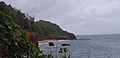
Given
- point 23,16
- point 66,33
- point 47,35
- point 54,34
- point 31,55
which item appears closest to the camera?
point 31,55

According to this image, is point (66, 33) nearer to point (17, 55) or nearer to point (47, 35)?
point (47, 35)

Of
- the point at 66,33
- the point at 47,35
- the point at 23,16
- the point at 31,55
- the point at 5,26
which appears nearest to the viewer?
the point at 5,26

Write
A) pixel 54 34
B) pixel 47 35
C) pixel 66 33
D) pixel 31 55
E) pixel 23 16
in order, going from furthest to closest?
1. pixel 66 33
2. pixel 54 34
3. pixel 47 35
4. pixel 23 16
5. pixel 31 55

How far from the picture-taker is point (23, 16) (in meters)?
Answer: 91.6

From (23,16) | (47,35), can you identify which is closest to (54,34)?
(47,35)

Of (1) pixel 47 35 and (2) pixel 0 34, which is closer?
(2) pixel 0 34

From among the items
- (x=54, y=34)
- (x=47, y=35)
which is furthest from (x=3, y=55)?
(x=54, y=34)

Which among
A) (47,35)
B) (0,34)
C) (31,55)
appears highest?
(47,35)

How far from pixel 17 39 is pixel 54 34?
469 ft

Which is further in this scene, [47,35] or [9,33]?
[47,35]

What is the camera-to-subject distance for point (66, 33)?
6668 inches

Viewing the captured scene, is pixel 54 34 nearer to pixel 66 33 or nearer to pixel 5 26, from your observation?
pixel 66 33

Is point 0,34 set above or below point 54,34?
below

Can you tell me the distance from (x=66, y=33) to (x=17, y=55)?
534ft
